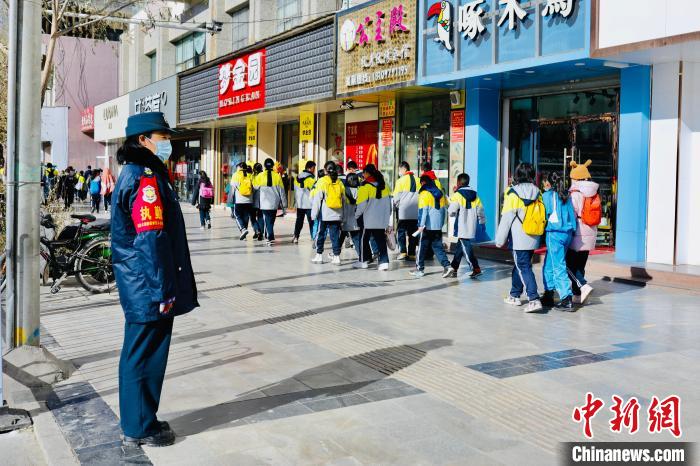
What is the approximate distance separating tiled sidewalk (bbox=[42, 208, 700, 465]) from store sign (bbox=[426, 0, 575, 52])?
4416 millimetres

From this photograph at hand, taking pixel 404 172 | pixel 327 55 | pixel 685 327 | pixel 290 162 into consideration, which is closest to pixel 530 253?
pixel 685 327

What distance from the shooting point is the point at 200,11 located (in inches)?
1144

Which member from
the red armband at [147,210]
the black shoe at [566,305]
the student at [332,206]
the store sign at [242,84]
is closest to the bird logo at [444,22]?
the student at [332,206]

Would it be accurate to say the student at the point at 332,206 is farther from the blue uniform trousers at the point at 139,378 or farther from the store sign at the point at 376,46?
the blue uniform trousers at the point at 139,378

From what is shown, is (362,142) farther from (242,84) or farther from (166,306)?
(166,306)

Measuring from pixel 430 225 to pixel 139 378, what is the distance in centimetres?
748

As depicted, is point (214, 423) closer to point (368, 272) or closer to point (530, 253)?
point (530, 253)

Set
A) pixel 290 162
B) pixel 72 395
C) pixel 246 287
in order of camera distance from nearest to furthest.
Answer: pixel 72 395
pixel 246 287
pixel 290 162

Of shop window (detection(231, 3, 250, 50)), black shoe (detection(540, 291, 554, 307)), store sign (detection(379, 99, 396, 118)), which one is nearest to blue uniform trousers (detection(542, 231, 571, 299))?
black shoe (detection(540, 291, 554, 307))

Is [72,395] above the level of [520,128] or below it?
below

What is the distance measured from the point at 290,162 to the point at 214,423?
20.4 metres

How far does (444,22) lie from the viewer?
45.2 feet

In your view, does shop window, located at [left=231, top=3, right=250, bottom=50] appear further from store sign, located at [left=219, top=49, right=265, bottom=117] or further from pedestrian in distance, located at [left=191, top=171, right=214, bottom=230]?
pedestrian in distance, located at [left=191, top=171, right=214, bottom=230]

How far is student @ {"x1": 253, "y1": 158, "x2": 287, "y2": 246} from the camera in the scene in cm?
1541
